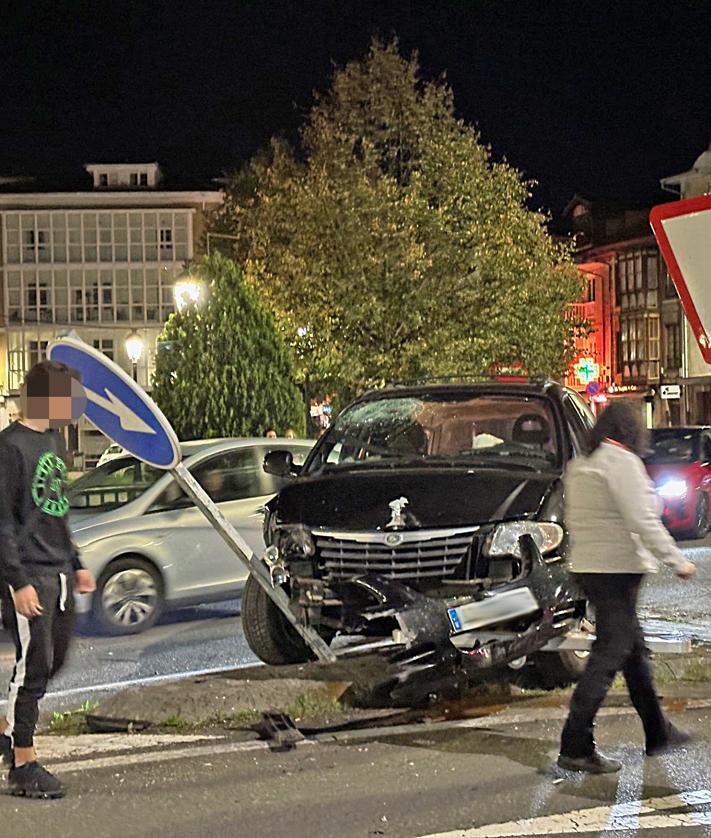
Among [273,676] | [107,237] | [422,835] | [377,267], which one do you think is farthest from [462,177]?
[107,237]

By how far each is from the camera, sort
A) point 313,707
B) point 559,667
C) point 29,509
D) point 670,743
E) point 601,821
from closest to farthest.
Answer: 1. point 601,821
2. point 29,509
3. point 670,743
4. point 313,707
5. point 559,667

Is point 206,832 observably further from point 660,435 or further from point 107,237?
point 107,237

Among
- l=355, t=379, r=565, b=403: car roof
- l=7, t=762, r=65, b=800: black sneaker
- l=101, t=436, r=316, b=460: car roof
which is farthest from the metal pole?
l=101, t=436, r=316, b=460: car roof

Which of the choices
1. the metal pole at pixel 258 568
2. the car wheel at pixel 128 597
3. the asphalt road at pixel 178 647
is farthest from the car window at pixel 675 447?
the metal pole at pixel 258 568

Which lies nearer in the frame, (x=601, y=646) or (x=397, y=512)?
(x=601, y=646)

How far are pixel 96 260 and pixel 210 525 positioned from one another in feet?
179

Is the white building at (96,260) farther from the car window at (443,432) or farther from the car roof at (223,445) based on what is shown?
the car window at (443,432)

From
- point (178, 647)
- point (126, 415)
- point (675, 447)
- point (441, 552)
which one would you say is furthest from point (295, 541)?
point (675, 447)

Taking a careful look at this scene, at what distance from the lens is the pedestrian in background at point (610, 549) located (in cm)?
583

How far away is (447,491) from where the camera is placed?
24.6 feet

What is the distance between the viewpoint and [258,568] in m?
7.95

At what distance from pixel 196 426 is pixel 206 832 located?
1179 inches

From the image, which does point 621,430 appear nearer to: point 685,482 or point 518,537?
point 518,537

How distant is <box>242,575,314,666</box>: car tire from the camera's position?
8.30 meters
